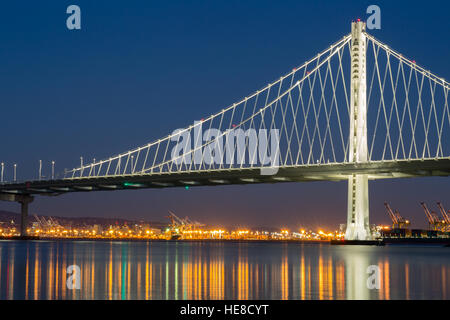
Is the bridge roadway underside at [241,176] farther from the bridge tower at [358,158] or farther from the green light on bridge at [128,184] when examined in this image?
the bridge tower at [358,158]

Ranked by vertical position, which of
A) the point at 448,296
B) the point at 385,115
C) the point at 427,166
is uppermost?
the point at 385,115

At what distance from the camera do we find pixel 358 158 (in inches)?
2206

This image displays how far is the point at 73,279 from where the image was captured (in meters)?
23.2

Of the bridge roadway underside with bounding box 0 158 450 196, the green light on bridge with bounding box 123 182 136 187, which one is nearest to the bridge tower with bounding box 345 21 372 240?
the bridge roadway underside with bounding box 0 158 450 196

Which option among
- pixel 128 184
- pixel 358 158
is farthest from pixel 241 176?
pixel 128 184

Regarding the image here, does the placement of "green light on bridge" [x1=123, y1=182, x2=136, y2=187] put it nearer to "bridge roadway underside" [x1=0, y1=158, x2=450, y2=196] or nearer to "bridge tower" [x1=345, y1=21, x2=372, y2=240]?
"bridge roadway underside" [x1=0, y1=158, x2=450, y2=196]

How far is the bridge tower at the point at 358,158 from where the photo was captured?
184 ft

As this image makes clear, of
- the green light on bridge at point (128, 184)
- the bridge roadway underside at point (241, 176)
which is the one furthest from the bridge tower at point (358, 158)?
the green light on bridge at point (128, 184)

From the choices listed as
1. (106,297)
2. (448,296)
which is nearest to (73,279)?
(106,297)

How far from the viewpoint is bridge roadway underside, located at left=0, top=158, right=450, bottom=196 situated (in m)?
54.5

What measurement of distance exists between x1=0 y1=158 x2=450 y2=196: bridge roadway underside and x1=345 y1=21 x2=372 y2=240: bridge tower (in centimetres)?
105

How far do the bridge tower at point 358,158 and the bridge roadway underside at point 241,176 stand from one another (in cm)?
105
